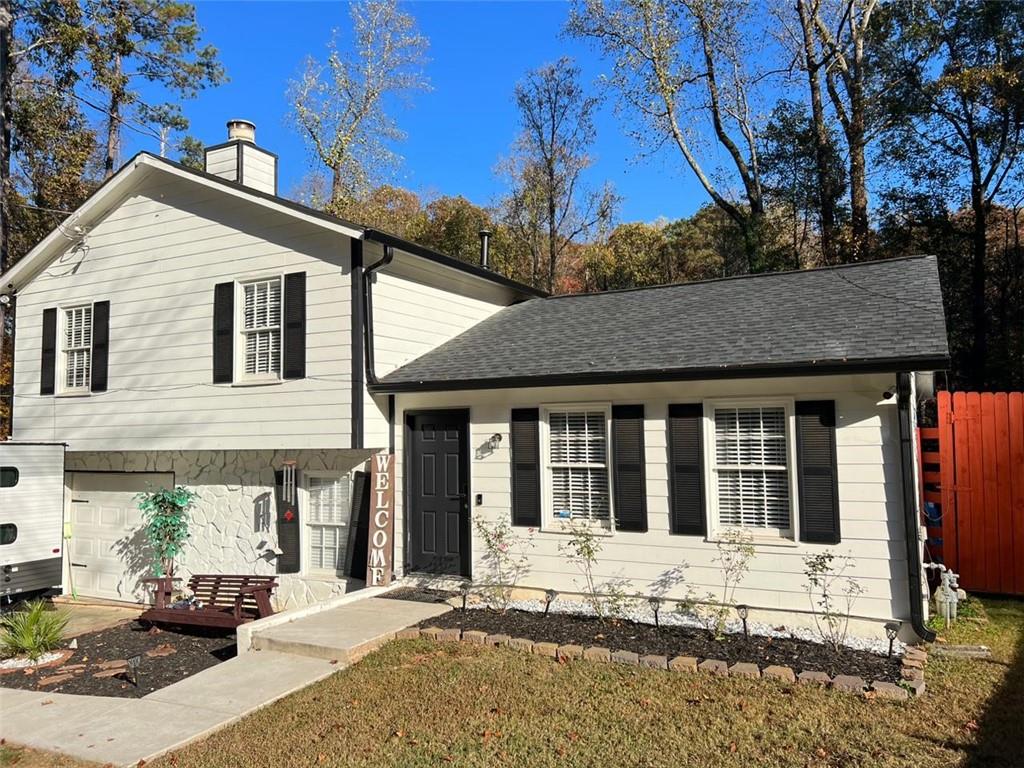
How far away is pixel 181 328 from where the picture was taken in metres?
9.82

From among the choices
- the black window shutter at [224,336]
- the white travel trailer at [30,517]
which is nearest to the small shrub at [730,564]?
the black window shutter at [224,336]

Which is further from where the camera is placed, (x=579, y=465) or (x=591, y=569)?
(x=579, y=465)

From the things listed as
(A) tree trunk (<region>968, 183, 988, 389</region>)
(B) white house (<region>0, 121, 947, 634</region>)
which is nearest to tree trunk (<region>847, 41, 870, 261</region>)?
(A) tree trunk (<region>968, 183, 988, 389</region>)

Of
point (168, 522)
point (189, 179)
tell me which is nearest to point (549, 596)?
point (168, 522)

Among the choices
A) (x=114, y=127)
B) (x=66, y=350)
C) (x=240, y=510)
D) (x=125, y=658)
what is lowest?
(x=125, y=658)

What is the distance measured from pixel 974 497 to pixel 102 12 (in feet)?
69.2

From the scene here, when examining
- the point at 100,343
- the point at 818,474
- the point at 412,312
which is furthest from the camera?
the point at 100,343

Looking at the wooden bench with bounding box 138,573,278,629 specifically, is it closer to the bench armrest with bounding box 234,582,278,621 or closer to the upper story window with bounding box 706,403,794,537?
the bench armrest with bounding box 234,582,278,621

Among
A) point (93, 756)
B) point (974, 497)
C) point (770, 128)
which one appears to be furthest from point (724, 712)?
point (770, 128)

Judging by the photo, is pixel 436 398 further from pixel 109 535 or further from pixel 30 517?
pixel 30 517

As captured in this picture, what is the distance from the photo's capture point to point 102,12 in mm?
17375

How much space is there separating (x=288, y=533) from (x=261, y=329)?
111 inches

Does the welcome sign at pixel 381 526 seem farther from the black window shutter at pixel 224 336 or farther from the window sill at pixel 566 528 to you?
the black window shutter at pixel 224 336

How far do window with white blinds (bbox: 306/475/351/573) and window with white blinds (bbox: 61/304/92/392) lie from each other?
439 cm
